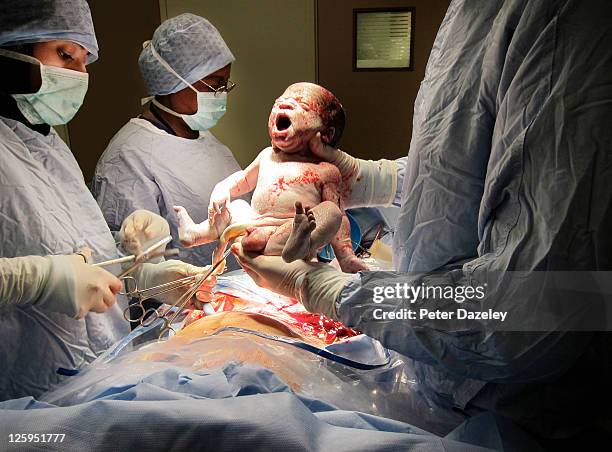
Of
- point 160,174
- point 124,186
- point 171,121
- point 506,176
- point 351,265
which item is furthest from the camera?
point 171,121

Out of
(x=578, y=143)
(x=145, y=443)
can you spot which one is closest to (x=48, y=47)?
(x=145, y=443)

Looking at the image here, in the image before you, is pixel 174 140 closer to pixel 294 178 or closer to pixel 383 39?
pixel 294 178

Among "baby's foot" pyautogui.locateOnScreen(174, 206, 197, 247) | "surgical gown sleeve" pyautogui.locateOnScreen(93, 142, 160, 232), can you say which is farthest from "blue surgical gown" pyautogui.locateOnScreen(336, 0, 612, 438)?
"surgical gown sleeve" pyautogui.locateOnScreen(93, 142, 160, 232)

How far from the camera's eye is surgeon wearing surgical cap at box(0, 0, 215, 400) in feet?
3.77

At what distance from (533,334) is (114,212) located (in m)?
1.59

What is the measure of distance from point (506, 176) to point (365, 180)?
848mm

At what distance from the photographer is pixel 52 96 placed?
136 cm

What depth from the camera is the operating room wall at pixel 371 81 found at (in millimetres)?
1578

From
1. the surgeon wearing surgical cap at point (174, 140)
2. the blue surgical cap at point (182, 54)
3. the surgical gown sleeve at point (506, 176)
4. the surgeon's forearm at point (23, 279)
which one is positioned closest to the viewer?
the surgical gown sleeve at point (506, 176)

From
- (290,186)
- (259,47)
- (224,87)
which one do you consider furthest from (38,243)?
(224,87)

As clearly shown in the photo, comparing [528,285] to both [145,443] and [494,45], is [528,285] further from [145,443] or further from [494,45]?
[145,443]

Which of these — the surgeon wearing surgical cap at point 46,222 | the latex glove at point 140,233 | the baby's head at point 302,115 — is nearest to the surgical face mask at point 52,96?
the surgeon wearing surgical cap at point 46,222

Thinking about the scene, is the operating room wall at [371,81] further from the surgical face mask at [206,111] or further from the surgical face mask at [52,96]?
the surgical face mask at [52,96]

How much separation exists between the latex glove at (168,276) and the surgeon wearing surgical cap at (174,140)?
11.6 inches
